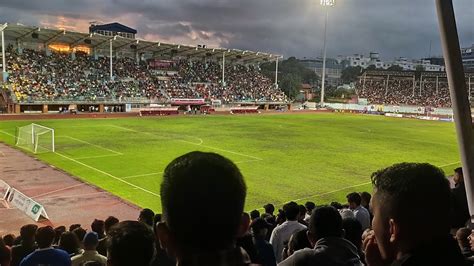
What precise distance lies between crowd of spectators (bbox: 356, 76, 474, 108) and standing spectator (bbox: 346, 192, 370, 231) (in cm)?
9078

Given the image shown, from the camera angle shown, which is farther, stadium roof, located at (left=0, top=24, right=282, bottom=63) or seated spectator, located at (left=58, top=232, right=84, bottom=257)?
stadium roof, located at (left=0, top=24, right=282, bottom=63)

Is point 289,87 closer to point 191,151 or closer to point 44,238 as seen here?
point 44,238

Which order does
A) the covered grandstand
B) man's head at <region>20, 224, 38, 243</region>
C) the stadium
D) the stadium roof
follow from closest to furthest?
1. the stadium
2. man's head at <region>20, 224, 38, 243</region>
3. the covered grandstand
4. the stadium roof

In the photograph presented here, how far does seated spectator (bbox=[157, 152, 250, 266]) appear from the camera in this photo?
1.89 m

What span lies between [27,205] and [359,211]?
11.5 metres

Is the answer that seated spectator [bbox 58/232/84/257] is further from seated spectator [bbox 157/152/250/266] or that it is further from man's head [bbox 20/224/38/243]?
seated spectator [bbox 157/152/250/266]

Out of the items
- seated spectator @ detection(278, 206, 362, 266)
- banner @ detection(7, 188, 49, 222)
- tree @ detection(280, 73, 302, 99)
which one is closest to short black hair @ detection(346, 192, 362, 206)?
seated spectator @ detection(278, 206, 362, 266)

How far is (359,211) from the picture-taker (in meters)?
9.09

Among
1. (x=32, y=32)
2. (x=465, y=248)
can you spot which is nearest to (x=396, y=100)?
(x=32, y=32)

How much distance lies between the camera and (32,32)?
5991 cm

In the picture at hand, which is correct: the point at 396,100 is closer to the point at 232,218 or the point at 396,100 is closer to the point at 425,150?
the point at 425,150

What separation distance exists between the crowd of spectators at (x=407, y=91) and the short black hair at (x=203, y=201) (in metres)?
98.7

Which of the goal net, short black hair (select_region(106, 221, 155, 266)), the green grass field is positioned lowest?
the green grass field

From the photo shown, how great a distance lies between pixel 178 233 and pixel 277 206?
602 inches
